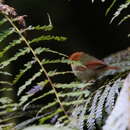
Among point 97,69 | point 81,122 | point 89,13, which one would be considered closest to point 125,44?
point 89,13

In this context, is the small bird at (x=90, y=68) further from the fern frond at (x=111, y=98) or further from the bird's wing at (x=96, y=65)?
the fern frond at (x=111, y=98)

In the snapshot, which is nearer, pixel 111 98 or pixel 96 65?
pixel 111 98

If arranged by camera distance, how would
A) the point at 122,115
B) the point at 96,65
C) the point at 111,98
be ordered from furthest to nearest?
the point at 96,65 < the point at 111,98 < the point at 122,115

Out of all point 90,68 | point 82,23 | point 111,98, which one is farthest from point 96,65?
point 111,98

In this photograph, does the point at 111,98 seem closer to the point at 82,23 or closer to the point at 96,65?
the point at 96,65

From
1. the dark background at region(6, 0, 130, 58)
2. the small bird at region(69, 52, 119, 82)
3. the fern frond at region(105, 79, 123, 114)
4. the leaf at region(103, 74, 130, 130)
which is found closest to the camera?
the leaf at region(103, 74, 130, 130)

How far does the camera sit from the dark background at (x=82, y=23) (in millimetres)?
3775

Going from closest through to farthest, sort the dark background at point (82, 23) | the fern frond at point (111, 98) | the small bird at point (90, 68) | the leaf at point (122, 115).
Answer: the leaf at point (122, 115) → the fern frond at point (111, 98) → the small bird at point (90, 68) → the dark background at point (82, 23)

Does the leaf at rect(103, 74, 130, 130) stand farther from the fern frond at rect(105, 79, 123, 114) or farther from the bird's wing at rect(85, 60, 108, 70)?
the bird's wing at rect(85, 60, 108, 70)

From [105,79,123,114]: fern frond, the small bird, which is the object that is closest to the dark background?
the small bird

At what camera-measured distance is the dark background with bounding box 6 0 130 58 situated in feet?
12.4

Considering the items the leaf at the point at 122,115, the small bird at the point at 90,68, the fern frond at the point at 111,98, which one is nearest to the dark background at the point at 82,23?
the small bird at the point at 90,68

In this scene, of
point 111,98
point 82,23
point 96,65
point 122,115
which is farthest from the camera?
point 82,23

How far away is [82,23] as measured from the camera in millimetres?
4152
